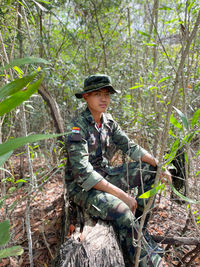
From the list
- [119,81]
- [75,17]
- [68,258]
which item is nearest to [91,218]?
[68,258]

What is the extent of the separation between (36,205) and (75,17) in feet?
13.2

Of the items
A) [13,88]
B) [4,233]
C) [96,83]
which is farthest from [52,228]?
[13,88]

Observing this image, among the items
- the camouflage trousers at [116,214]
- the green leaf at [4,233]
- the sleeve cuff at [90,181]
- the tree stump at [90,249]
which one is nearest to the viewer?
the green leaf at [4,233]

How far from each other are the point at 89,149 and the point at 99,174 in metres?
0.43

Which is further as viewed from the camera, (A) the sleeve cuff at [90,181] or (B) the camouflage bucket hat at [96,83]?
(B) the camouflage bucket hat at [96,83]

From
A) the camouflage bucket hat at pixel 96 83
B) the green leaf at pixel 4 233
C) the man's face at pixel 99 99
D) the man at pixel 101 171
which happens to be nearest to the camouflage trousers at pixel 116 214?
the man at pixel 101 171

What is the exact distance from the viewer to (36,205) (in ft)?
9.52

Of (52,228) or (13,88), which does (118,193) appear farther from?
(13,88)

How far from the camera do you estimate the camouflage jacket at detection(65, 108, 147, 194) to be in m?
1.85

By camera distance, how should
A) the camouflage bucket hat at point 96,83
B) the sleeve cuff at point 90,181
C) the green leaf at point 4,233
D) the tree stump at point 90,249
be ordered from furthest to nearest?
the camouflage bucket hat at point 96,83
the sleeve cuff at point 90,181
the tree stump at point 90,249
the green leaf at point 4,233

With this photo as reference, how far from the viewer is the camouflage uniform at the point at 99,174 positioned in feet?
5.39

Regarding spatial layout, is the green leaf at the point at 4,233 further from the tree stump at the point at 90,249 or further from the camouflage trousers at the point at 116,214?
the camouflage trousers at the point at 116,214

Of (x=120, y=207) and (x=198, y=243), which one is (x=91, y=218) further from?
(x=198, y=243)

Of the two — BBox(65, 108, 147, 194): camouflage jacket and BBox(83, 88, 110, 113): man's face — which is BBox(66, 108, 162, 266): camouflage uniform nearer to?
BBox(65, 108, 147, 194): camouflage jacket
